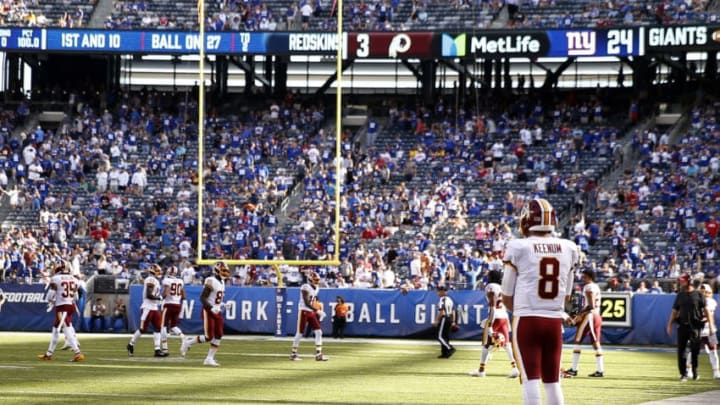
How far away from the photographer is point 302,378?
18391 mm

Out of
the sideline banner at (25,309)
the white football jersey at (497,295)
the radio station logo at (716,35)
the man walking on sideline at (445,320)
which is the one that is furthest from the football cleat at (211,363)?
the radio station logo at (716,35)

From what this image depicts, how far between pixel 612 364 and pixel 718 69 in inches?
810

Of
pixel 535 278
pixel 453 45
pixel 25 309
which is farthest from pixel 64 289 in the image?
pixel 453 45

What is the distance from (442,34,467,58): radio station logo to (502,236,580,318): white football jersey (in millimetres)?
31128

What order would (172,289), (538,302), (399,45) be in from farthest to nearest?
(399,45) → (172,289) → (538,302)

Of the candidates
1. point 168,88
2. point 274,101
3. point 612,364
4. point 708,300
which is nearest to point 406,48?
point 274,101

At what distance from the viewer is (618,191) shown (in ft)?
121

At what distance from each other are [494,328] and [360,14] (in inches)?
963

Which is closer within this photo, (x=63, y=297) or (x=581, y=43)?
(x=63, y=297)

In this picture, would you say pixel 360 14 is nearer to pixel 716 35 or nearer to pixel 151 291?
pixel 716 35

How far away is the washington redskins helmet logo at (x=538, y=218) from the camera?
400 inches

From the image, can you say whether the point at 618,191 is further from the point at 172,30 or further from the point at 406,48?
the point at 172,30

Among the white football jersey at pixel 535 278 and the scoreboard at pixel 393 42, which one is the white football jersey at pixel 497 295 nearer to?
the white football jersey at pixel 535 278

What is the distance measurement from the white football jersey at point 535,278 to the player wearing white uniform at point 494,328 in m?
9.68
